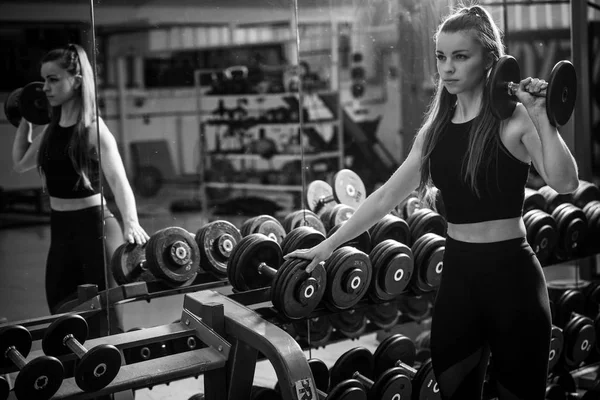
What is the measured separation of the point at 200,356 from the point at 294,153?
4.99 m

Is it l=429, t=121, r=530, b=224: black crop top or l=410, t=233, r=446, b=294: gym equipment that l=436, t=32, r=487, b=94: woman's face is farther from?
l=410, t=233, r=446, b=294: gym equipment

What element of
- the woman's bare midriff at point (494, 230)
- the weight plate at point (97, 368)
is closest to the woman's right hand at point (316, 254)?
the woman's bare midriff at point (494, 230)

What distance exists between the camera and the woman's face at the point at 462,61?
6.43 feet

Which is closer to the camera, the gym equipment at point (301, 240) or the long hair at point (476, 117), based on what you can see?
the long hair at point (476, 117)

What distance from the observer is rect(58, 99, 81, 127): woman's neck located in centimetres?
276

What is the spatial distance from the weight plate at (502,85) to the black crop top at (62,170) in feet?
5.35

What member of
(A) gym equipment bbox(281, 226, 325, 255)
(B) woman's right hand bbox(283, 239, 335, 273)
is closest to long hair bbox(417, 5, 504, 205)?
(B) woman's right hand bbox(283, 239, 335, 273)

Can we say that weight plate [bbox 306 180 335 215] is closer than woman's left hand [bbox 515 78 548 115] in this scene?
No

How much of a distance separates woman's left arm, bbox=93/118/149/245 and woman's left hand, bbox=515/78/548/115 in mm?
1687

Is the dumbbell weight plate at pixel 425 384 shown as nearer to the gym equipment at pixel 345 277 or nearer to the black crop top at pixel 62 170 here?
the gym equipment at pixel 345 277

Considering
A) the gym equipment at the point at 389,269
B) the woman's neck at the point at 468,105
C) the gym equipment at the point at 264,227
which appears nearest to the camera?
the woman's neck at the point at 468,105

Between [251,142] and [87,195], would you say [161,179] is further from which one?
[87,195]

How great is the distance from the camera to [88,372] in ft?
6.19

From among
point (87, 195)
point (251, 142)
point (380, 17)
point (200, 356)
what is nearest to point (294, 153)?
point (251, 142)
